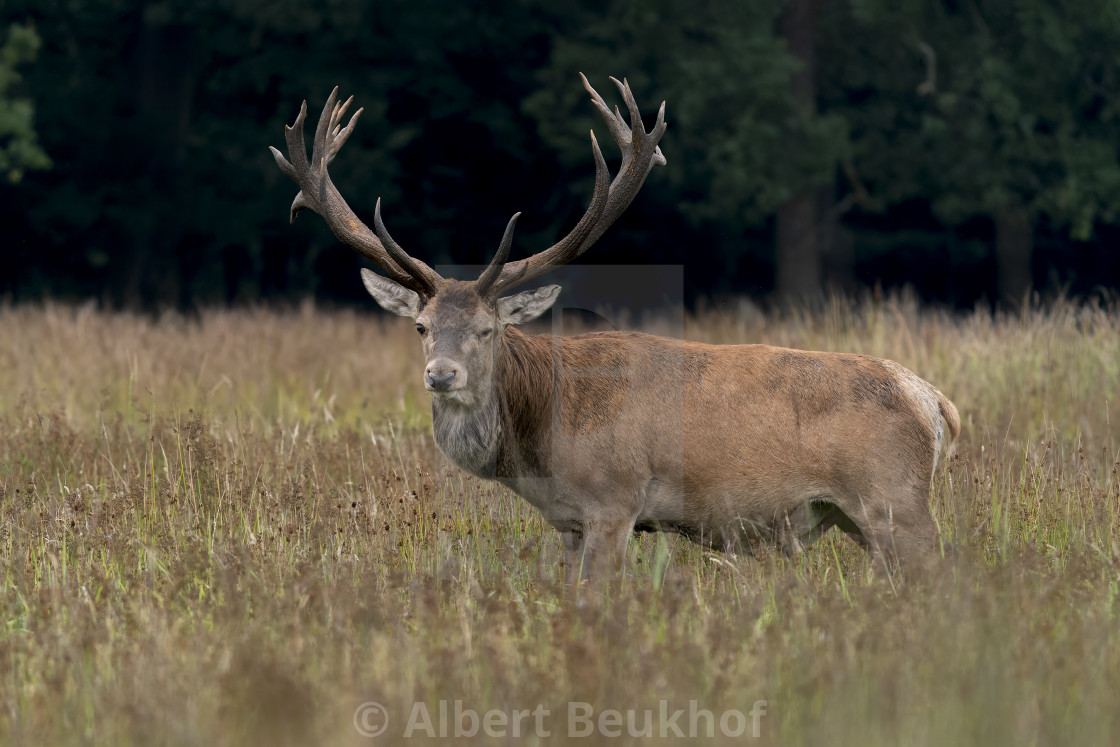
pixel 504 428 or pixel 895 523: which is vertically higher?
pixel 504 428

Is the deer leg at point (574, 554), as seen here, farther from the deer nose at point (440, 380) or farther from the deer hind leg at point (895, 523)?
the deer hind leg at point (895, 523)

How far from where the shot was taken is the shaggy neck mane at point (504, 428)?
17.3ft

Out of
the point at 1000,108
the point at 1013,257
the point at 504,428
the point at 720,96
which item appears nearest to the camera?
the point at 504,428

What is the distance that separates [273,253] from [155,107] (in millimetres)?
4095

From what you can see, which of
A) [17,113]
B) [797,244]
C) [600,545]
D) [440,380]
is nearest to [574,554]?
[600,545]

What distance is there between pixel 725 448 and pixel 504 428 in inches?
35.8

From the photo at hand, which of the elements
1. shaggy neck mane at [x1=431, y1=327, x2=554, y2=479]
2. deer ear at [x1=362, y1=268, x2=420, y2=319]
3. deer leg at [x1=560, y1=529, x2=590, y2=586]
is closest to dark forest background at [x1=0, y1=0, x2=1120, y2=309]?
deer ear at [x1=362, y1=268, x2=420, y2=319]

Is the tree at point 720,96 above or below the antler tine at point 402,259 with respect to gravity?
above

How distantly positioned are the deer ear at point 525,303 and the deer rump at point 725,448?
227mm

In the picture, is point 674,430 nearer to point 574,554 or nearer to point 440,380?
point 574,554

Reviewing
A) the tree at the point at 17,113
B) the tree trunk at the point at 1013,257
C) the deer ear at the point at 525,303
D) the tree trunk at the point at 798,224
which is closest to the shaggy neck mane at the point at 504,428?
the deer ear at the point at 525,303

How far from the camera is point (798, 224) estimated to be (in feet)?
67.2

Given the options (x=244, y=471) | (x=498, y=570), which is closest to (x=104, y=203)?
(x=244, y=471)

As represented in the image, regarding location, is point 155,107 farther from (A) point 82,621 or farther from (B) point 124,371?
(A) point 82,621
